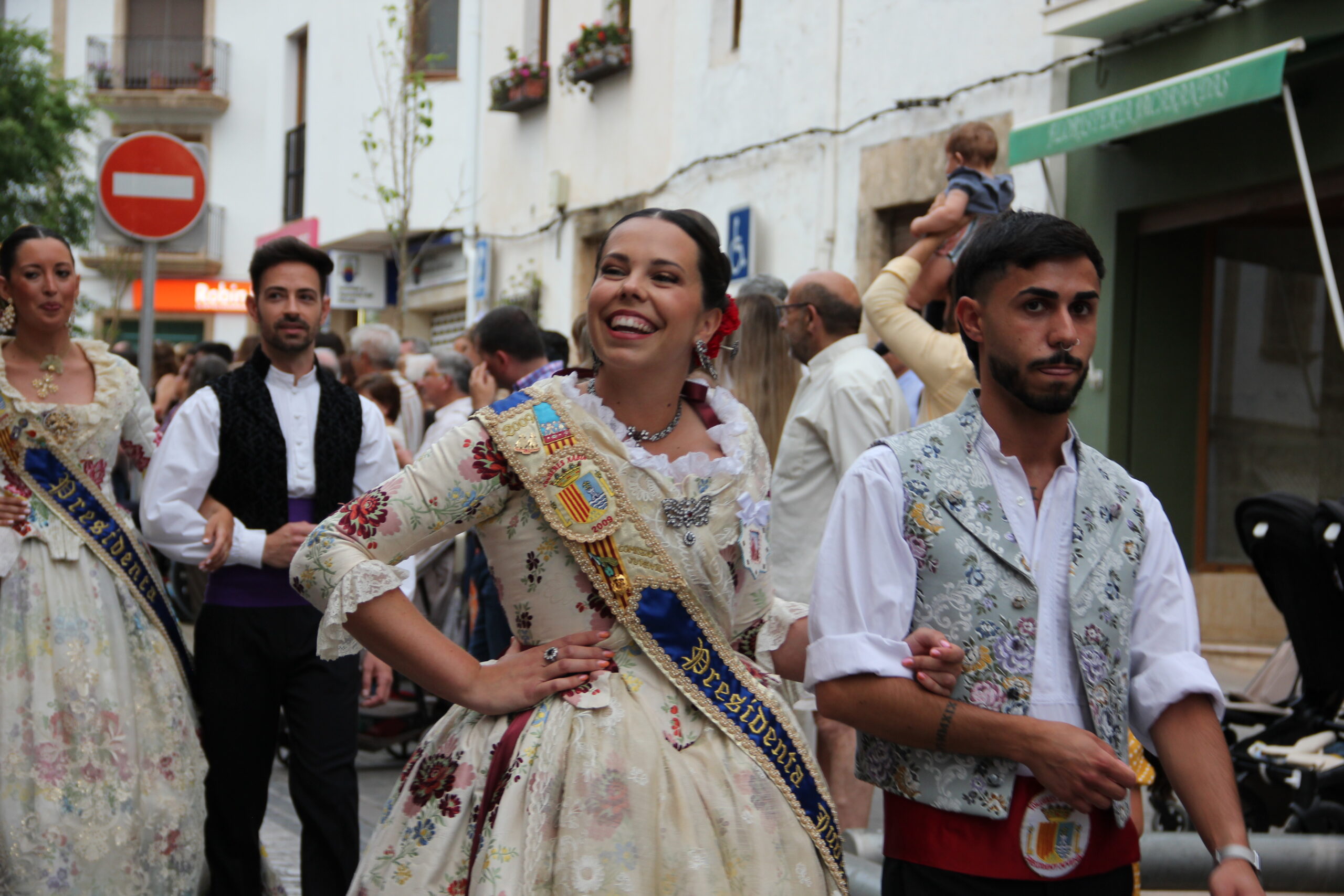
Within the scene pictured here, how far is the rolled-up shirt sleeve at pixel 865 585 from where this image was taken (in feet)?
8.38

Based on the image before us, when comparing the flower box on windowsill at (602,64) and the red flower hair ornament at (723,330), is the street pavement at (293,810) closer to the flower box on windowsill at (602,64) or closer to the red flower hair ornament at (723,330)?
the red flower hair ornament at (723,330)

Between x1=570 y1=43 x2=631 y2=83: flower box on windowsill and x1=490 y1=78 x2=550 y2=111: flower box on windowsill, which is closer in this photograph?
x1=570 y1=43 x2=631 y2=83: flower box on windowsill

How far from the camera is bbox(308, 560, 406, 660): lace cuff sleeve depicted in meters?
2.70

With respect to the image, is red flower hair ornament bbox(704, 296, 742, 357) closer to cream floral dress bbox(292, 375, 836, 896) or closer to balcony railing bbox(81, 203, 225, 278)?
cream floral dress bbox(292, 375, 836, 896)

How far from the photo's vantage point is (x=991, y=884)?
8.39ft

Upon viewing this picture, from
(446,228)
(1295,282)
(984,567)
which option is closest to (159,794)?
(984,567)

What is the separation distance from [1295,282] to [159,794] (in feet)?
26.6

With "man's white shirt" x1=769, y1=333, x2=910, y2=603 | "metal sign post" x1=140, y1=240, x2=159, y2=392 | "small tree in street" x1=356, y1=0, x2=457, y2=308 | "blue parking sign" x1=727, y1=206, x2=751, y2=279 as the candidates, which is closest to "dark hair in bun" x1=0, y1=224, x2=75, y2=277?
"metal sign post" x1=140, y1=240, x2=159, y2=392

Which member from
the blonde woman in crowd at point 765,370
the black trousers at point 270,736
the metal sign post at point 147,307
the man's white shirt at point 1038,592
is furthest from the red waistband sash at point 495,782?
the metal sign post at point 147,307

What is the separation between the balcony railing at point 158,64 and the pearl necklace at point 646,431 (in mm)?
34199

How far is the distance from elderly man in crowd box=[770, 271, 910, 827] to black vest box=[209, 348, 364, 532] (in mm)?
1471

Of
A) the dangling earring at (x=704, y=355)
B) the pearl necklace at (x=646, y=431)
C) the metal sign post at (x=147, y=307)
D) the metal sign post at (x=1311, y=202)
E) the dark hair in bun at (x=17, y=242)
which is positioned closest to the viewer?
the pearl necklace at (x=646, y=431)

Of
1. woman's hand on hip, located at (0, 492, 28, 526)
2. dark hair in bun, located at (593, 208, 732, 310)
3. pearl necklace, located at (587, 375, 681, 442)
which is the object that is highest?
dark hair in bun, located at (593, 208, 732, 310)

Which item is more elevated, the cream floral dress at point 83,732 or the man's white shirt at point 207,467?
the man's white shirt at point 207,467
